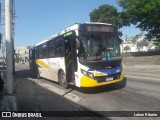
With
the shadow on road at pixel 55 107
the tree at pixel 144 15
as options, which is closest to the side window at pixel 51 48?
the shadow on road at pixel 55 107

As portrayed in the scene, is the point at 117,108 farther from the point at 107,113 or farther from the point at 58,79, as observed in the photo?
the point at 58,79

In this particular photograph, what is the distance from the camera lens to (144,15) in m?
49.2

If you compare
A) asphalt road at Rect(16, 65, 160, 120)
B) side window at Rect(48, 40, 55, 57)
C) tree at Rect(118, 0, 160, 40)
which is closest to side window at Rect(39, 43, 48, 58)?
side window at Rect(48, 40, 55, 57)

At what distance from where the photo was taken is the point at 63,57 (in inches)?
599

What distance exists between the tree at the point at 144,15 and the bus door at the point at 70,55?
32954 mm

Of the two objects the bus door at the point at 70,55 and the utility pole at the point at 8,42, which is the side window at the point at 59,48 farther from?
the utility pole at the point at 8,42

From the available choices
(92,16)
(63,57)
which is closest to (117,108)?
(63,57)

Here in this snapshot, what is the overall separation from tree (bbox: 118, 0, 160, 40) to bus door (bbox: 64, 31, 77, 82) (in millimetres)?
32954

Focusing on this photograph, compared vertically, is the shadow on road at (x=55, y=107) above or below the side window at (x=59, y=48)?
below

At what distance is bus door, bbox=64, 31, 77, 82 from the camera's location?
1348 cm

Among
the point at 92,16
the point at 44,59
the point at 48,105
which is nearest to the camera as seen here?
the point at 48,105

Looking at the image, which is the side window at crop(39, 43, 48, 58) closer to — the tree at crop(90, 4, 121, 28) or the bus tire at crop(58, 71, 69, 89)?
the bus tire at crop(58, 71, 69, 89)

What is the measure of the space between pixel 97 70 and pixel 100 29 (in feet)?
6.59

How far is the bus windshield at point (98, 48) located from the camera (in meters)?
13.0
